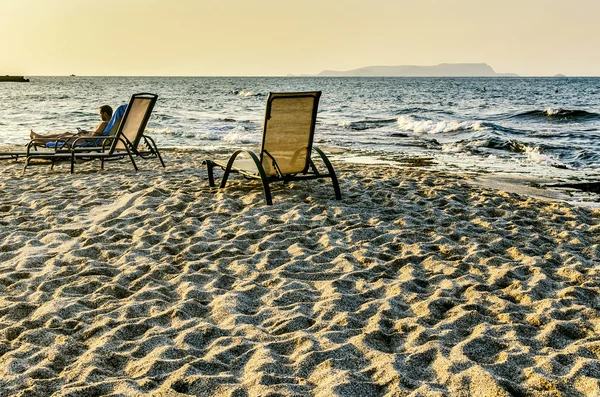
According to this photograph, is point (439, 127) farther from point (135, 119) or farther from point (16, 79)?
point (16, 79)

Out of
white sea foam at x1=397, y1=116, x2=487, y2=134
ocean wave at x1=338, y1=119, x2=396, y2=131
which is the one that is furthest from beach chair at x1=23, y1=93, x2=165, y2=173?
white sea foam at x1=397, y1=116, x2=487, y2=134

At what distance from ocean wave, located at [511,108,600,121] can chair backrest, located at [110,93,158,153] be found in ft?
75.9

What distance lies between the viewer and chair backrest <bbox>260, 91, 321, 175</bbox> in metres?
6.25

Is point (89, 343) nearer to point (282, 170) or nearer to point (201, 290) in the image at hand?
point (201, 290)

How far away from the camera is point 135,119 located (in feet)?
28.5

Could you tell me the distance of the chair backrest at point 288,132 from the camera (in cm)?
625

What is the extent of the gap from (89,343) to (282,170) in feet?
12.2

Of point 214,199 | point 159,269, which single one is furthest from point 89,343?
point 214,199

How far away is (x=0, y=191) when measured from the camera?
23.7 ft

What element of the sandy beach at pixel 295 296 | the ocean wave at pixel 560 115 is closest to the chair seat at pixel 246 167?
the sandy beach at pixel 295 296

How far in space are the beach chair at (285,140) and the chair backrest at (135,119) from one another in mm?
2458

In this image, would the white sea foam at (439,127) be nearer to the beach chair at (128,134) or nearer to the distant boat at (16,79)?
the beach chair at (128,134)

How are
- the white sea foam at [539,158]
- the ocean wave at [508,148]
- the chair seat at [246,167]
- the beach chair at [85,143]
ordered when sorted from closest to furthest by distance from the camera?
A: 1. the chair seat at [246,167]
2. the beach chair at [85,143]
3. the white sea foam at [539,158]
4. the ocean wave at [508,148]

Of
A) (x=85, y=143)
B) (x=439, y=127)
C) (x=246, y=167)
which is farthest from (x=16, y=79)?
(x=246, y=167)
